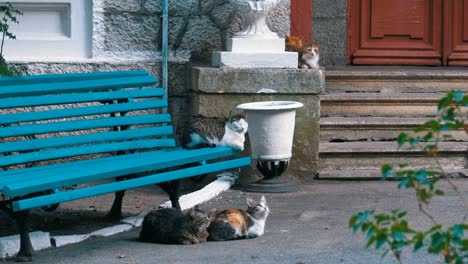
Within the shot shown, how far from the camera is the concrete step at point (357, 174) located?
8.05 metres

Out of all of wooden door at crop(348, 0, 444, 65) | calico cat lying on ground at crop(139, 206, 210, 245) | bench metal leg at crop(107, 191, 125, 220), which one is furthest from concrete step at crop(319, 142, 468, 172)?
calico cat lying on ground at crop(139, 206, 210, 245)

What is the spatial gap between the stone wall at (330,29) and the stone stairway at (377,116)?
404 millimetres

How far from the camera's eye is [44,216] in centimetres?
695

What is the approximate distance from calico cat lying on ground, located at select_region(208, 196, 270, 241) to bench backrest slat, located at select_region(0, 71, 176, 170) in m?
0.99

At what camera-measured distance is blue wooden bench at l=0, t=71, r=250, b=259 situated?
571 centimetres

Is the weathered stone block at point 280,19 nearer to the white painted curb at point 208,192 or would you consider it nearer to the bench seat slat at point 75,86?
the white painted curb at point 208,192

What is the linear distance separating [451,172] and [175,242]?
9.30 feet

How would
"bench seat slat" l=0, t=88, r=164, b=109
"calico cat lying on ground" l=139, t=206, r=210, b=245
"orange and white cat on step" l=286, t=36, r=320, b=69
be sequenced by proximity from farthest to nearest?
"orange and white cat on step" l=286, t=36, r=320, b=69, "bench seat slat" l=0, t=88, r=164, b=109, "calico cat lying on ground" l=139, t=206, r=210, b=245

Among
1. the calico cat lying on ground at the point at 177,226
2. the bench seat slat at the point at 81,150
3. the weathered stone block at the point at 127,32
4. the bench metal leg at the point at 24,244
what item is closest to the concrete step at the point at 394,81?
the weathered stone block at the point at 127,32

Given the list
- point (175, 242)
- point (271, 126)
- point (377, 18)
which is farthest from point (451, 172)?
point (175, 242)

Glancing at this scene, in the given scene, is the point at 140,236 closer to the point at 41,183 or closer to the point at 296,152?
the point at 41,183

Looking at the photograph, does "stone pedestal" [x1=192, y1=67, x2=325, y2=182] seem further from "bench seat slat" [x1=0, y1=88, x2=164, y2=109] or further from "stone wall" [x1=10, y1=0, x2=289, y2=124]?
"bench seat slat" [x1=0, y1=88, x2=164, y2=109]

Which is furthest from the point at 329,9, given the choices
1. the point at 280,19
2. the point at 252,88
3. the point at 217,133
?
the point at 217,133

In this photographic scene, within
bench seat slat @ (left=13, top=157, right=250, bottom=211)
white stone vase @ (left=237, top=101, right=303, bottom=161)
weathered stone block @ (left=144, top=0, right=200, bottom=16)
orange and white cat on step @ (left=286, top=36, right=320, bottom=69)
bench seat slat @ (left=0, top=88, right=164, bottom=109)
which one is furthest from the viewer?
weathered stone block @ (left=144, top=0, right=200, bottom=16)
